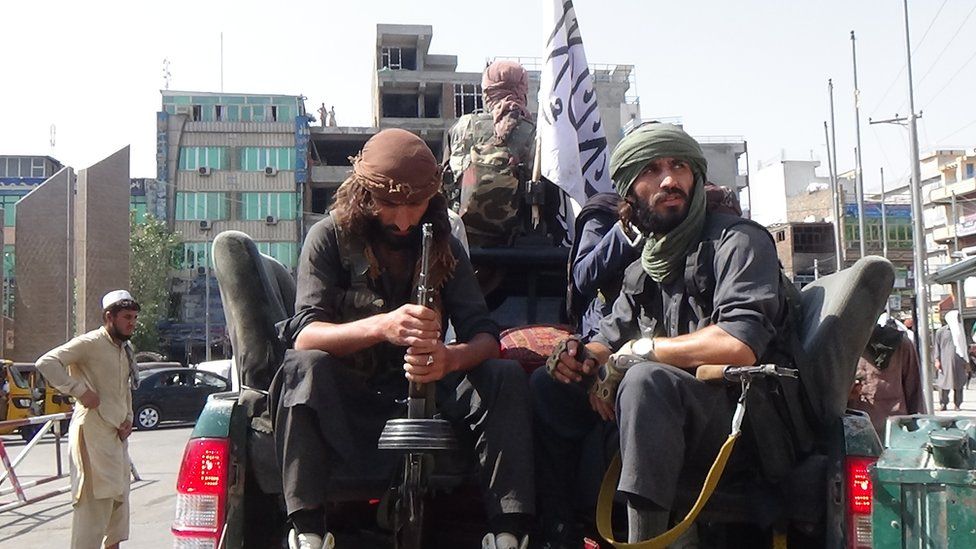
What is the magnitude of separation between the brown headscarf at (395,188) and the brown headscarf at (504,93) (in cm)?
221

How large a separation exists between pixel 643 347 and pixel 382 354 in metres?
0.90

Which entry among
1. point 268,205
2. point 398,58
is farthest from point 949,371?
point 398,58

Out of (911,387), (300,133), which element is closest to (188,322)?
(300,133)

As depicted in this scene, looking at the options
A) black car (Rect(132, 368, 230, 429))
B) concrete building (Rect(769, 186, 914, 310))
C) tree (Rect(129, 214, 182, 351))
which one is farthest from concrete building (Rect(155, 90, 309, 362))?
black car (Rect(132, 368, 230, 429))

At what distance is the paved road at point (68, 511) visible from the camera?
816 centimetres

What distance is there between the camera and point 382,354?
3236mm

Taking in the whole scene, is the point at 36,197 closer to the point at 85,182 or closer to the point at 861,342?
the point at 85,182

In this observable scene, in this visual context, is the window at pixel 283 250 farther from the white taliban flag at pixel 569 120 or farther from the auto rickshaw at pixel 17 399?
the white taliban flag at pixel 569 120

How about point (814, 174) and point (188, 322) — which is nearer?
point (188, 322)

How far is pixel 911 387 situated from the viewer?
6988mm

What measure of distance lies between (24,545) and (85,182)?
111 feet

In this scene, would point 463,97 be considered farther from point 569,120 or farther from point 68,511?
point 569,120

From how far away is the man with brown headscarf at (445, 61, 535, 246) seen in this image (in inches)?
199

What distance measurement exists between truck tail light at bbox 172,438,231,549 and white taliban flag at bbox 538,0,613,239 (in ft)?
9.19
